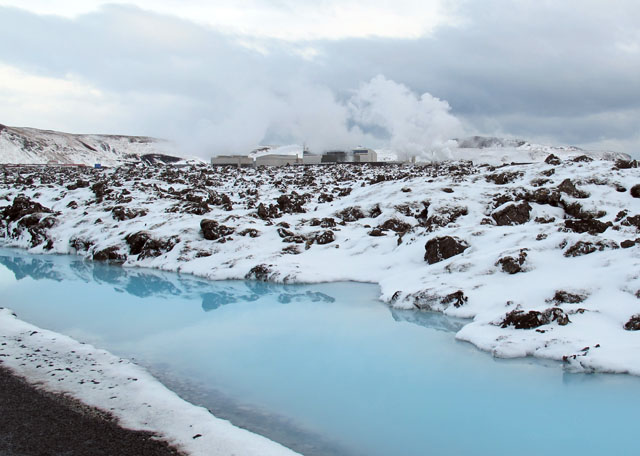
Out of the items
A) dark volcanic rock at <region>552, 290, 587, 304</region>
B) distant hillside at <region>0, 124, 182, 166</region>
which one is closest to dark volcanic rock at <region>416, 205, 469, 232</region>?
dark volcanic rock at <region>552, 290, 587, 304</region>

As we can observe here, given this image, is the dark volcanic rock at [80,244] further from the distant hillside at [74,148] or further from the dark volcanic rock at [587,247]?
the distant hillside at [74,148]

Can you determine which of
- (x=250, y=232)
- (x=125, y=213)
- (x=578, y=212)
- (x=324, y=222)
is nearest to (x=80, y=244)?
(x=125, y=213)

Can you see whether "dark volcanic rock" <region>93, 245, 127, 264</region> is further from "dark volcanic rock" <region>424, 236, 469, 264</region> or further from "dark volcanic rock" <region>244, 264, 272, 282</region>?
"dark volcanic rock" <region>424, 236, 469, 264</region>

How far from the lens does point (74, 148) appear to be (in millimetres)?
153000

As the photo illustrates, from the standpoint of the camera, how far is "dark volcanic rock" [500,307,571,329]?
9516 millimetres

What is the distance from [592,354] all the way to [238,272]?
35.0 ft

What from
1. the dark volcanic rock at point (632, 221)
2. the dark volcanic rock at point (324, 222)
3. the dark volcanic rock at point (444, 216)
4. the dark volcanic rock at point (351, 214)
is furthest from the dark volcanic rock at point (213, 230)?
the dark volcanic rock at point (632, 221)

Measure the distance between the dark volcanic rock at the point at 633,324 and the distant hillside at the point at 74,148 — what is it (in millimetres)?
140373

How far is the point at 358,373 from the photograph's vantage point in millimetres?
8102

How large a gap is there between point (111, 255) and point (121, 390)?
14.2 m

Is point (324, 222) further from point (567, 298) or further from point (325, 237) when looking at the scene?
point (567, 298)

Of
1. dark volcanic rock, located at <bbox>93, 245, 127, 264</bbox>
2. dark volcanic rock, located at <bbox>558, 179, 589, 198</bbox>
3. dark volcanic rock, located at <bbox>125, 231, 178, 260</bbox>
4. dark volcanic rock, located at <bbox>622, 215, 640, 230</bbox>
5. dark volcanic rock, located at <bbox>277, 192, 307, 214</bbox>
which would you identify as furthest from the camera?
dark volcanic rock, located at <bbox>277, 192, 307, 214</bbox>

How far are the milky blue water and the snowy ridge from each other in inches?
17.0

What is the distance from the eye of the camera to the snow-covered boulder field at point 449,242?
966 cm
